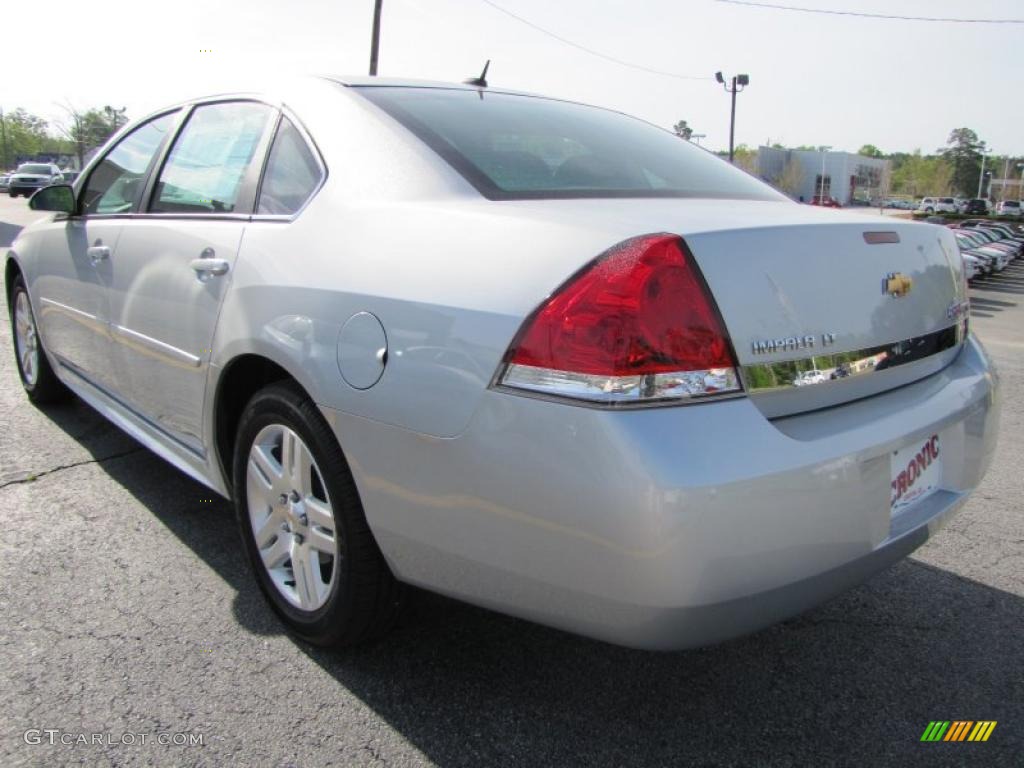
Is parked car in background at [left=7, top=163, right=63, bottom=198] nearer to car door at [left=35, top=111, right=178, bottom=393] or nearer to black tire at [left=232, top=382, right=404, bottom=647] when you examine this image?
car door at [left=35, top=111, right=178, bottom=393]

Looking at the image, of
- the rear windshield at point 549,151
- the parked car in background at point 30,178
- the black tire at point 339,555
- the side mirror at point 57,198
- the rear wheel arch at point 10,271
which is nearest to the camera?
the black tire at point 339,555

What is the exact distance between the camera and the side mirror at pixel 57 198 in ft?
12.2

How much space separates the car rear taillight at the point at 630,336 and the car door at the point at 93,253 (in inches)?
88.4

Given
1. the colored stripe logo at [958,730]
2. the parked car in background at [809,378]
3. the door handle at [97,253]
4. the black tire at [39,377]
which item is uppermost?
the door handle at [97,253]

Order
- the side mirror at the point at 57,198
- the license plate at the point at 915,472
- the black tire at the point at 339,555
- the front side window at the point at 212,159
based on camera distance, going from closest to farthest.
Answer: the license plate at the point at 915,472
the black tire at the point at 339,555
the front side window at the point at 212,159
the side mirror at the point at 57,198

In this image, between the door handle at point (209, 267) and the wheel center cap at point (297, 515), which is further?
the door handle at point (209, 267)

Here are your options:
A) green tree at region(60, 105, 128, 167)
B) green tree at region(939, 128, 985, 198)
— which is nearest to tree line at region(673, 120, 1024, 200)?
green tree at region(939, 128, 985, 198)

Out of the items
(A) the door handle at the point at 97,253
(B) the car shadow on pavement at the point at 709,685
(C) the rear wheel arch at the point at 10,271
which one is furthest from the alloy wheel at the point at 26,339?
(B) the car shadow on pavement at the point at 709,685

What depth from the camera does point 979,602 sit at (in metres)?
2.76

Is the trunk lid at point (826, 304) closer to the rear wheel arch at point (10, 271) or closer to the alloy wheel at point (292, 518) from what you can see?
→ the alloy wheel at point (292, 518)

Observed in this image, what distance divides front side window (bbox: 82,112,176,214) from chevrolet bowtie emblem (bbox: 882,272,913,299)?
8.55 ft

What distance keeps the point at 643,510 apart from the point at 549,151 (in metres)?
1.28

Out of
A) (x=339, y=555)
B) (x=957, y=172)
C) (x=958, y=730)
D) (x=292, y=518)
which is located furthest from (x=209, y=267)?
(x=957, y=172)

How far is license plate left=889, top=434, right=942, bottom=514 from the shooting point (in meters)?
1.96
